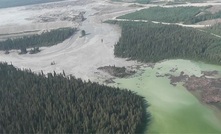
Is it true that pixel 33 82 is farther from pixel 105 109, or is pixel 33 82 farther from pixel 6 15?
pixel 6 15

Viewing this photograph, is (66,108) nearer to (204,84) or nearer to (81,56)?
(204,84)

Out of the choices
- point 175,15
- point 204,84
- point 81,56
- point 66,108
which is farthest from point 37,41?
point 204,84

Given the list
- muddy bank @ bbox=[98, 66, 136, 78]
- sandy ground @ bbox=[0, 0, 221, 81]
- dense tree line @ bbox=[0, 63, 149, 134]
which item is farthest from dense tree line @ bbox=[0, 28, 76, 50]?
dense tree line @ bbox=[0, 63, 149, 134]

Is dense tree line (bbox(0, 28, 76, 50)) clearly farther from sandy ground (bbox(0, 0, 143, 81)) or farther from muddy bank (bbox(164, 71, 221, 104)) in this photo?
muddy bank (bbox(164, 71, 221, 104))

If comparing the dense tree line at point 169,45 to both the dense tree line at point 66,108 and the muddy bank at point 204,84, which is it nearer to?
the muddy bank at point 204,84

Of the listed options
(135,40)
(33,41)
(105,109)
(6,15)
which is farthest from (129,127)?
(6,15)
